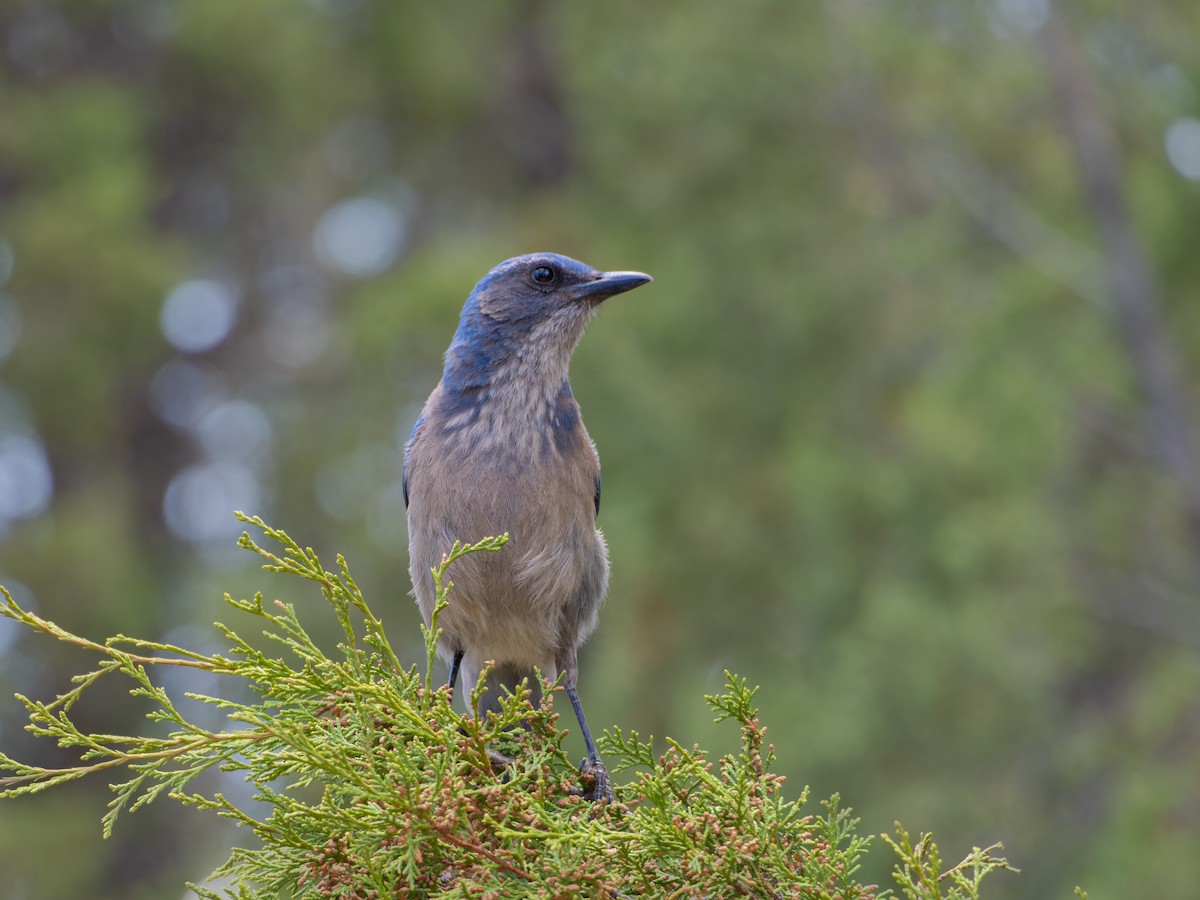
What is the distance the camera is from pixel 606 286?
15.9 feet

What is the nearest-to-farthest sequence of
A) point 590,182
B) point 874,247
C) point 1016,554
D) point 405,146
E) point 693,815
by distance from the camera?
point 693,815
point 1016,554
point 874,247
point 590,182
point 405,146

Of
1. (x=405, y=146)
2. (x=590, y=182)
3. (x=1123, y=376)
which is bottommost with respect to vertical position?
(x=1123, y=376)

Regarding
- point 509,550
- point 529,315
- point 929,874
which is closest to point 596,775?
point 509,550

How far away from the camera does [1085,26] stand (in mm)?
11430

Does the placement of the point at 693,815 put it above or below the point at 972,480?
below

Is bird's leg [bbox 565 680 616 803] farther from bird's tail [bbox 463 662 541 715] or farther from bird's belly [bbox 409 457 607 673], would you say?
bird's tail [bbox 463 662 541 715]

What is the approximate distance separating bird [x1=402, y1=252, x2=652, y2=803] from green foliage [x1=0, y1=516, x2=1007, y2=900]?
110 centimetres

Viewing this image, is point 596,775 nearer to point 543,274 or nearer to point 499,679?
point 499,679

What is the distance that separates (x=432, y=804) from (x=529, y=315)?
7.61 feet

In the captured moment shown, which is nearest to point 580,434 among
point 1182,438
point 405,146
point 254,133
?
point 1182,438

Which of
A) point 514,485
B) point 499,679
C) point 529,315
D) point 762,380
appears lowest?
point 499,679

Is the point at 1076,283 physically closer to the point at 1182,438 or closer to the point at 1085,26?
the point at 1182,438

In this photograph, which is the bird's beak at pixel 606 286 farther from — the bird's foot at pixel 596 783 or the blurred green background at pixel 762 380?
the blurred green background at pixel 762 380

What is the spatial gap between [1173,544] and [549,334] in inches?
419
